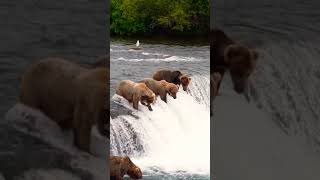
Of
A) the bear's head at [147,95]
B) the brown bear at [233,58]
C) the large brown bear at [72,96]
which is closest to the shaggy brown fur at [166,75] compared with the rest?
the bear's head at [147,95]

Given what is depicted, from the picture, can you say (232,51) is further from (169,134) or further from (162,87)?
(169,134)

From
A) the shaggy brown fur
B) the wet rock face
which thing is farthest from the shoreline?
the wet rock face

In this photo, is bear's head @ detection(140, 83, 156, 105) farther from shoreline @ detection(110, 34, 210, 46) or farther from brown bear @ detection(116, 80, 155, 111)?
shoreline @ detection(110, 34, 210, 46)

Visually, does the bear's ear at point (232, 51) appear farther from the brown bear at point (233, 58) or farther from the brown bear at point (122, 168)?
the brown bear at point (122, 168)

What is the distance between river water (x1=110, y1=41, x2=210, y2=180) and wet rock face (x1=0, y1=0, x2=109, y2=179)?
1.09 m

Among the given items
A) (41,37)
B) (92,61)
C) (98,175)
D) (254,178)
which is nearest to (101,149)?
(98,175)

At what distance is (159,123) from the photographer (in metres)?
4.34

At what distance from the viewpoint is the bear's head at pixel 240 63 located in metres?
3.33

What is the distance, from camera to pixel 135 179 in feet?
13.2

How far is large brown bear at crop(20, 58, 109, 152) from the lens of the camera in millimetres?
3074

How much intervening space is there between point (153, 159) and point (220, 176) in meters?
1.04

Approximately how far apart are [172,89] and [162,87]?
99mm

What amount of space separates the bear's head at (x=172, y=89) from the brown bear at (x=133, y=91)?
16 centimetres

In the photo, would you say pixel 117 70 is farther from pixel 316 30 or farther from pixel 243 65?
pixel 316 30
